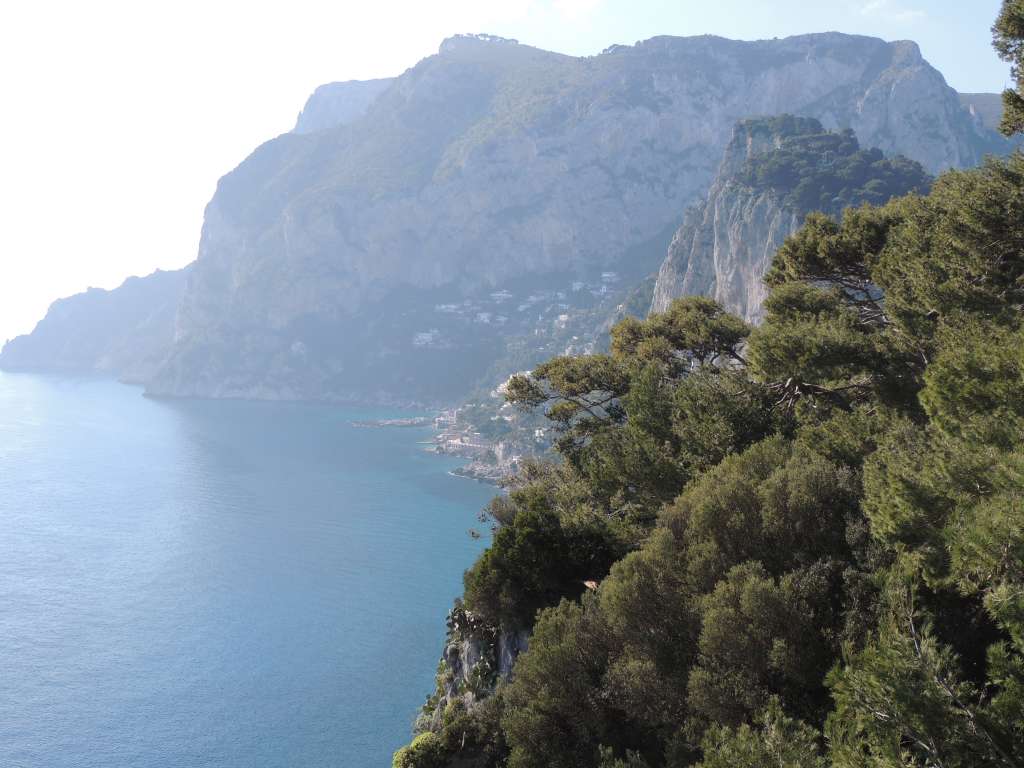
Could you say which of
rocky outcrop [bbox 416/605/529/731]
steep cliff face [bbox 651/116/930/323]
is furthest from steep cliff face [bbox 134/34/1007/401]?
rocky outcrop [bbox 416/605/529/731]

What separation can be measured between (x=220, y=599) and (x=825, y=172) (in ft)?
230

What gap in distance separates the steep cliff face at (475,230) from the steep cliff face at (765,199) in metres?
68.0

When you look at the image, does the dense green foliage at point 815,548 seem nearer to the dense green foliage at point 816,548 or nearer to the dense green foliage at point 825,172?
the dense green foliage at point 816,548

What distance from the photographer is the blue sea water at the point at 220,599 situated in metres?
37.6

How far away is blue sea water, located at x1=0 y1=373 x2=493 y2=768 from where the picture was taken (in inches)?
1480

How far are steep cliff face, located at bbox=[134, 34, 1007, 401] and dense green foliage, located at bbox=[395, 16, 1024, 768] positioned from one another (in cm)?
14089

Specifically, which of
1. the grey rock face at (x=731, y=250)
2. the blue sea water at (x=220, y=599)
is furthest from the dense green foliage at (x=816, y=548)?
the grey rock face at (x=731, y=250)

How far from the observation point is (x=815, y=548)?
458 inches

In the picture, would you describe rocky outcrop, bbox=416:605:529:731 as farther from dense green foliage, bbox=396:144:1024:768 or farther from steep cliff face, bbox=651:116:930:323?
steep cliff face, bbox=651:116:930:323

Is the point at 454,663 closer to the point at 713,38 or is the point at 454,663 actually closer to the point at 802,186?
the point at 802,186

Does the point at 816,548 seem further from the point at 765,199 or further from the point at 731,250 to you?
the point at 765,199

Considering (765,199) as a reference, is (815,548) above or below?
below

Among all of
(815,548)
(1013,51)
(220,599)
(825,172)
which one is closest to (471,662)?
(815,548)

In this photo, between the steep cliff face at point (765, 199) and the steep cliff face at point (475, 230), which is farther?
the steep cliff face at point (475, 230)
